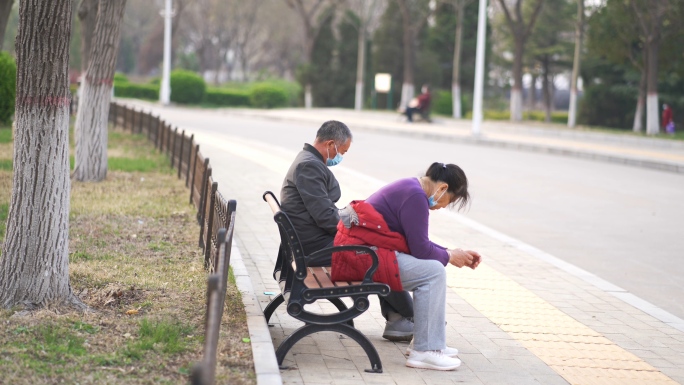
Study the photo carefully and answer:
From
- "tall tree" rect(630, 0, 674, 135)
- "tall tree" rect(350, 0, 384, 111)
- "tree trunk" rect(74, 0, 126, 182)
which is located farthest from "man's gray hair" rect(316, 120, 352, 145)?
"tall tree" rect(350, 0, 384, 111)

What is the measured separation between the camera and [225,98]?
2005 inches

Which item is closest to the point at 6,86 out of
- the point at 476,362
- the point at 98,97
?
the point at 98,97

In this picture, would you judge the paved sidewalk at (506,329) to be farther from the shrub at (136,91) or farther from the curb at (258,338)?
the shrub at (136,91)

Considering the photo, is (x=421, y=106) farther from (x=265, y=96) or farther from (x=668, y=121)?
(x=265, y=96)

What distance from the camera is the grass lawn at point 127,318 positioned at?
17.0ft

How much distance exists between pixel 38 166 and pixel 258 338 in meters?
1.92

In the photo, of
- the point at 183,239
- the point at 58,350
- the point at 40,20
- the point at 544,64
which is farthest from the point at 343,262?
the point at 544,64

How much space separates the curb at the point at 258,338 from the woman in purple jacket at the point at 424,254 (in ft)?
2.98

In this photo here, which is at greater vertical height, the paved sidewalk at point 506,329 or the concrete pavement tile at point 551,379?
the paved sidewalk at point 506,329

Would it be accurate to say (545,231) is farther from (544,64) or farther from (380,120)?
(544,64)

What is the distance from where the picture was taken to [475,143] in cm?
2800

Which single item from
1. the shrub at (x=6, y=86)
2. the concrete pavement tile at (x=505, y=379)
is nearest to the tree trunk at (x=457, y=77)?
the shrub at (x=6, y=86)

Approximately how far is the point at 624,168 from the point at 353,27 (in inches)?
1378

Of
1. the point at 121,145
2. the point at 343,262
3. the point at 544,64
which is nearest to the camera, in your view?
the point at 343,262
